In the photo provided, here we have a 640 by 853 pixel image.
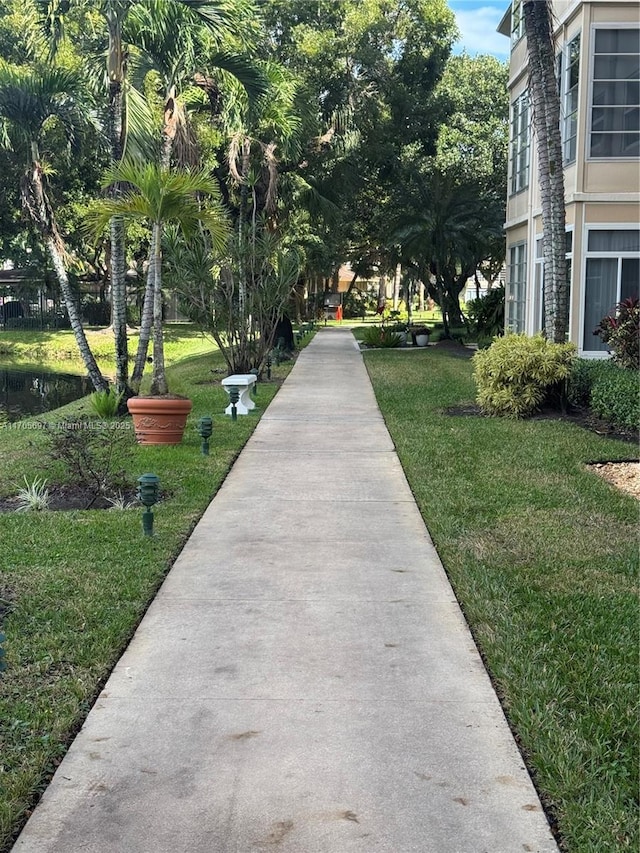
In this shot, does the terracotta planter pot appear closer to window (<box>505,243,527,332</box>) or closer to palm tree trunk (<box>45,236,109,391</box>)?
palm tree trunk (<box>45,236,109,391</box>)

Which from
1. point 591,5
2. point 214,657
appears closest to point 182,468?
point 214,657

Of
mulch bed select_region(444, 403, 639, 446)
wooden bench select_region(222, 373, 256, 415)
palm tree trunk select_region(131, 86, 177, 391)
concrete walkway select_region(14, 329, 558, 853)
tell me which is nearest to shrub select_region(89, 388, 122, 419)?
palm tree trunk select_region(131, 86, 177, 391)

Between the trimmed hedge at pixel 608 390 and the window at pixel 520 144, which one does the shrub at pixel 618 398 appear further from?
the window at pixel 520 144

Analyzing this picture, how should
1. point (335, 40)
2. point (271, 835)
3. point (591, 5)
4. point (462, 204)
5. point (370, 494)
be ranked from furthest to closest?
point (462, 204) < point (335, 40) < point (591, 5) < point (370, 494) < point (271, 835)

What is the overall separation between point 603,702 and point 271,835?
5.91ft

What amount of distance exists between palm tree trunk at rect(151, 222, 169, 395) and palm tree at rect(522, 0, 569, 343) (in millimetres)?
5783

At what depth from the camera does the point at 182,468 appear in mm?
9508

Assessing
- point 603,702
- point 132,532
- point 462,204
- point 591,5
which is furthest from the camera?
point 462,204

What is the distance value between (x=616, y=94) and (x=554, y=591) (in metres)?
14.3

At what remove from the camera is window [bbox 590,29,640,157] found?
55.7ft

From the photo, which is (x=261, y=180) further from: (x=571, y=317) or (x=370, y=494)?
(x=370, y=494)

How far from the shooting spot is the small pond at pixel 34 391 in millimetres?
19578

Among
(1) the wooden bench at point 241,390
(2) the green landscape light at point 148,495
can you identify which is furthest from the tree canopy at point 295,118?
(2) the green landscape light at point 148,495

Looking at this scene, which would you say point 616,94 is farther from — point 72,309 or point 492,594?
point 492,594
